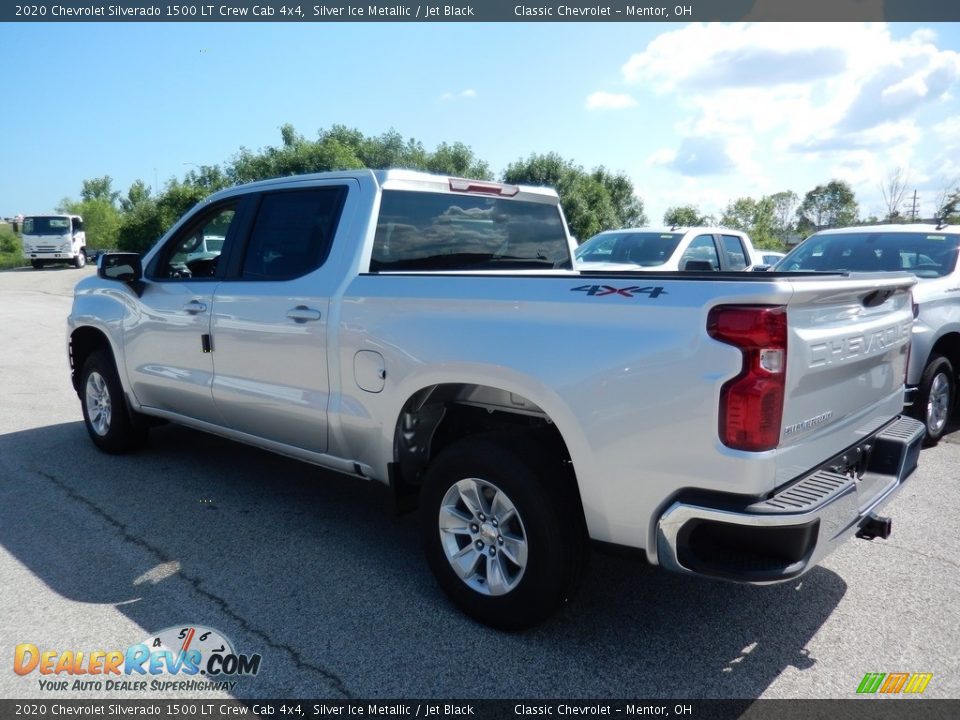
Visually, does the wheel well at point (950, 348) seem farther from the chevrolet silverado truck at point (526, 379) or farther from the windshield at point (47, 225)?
the windshield at point (47, 225)

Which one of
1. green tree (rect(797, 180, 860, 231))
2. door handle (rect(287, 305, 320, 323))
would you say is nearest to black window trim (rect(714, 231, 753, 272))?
door handle (rect(287, 305, 320, 323))

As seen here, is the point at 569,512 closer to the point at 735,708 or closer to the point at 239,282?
the point at 735,708

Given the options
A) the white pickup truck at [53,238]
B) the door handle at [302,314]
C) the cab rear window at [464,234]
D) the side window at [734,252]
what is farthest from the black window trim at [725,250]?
the white pickup truck at [53,238]

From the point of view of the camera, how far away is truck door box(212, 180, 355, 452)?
12.5 ft

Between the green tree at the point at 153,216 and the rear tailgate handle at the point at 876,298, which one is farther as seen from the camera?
the green tree at the point at 153,216

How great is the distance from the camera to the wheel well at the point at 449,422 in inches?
126

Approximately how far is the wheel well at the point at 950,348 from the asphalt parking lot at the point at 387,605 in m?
1.61

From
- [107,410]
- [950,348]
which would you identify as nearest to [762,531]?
[107,410]

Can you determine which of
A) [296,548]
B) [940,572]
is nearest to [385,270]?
[296,548]

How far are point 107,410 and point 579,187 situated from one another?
145 ft

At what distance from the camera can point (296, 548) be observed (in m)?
3.99

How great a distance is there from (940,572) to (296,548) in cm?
340

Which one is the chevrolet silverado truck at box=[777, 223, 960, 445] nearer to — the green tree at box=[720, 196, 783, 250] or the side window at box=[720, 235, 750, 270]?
the side window at box=[720, 235, 750, 270]

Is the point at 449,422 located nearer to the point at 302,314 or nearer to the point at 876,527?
the point at 302,314
